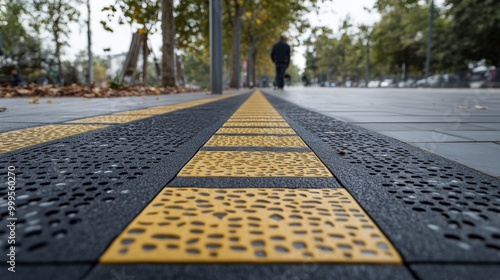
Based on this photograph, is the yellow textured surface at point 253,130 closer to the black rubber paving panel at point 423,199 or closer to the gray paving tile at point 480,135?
the black rubber paving panel at point 423,199

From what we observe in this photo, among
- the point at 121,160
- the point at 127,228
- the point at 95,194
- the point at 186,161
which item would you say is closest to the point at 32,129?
→ the point at 121,160

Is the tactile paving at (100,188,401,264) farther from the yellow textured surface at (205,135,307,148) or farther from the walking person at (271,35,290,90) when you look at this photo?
the walking person at (271,35,290,90)

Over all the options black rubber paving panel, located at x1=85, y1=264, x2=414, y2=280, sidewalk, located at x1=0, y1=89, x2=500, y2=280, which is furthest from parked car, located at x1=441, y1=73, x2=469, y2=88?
black rubber paving panel, located at x1=85, y1=264, x2=414, y2=280

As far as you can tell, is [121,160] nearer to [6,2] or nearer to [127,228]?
[127,228]

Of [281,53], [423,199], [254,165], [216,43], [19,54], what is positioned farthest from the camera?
[19,54]

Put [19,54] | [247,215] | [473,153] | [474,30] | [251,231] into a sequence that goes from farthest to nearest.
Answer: [474,30] → [19,54] → [473,153] → [247,215] → [251,231]

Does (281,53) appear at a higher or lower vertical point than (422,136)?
higher

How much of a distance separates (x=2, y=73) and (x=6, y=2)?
12098 millimetres

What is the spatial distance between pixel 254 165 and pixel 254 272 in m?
0.92

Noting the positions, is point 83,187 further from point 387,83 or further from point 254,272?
point 387,83

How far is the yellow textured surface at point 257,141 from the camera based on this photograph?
85.6 inches

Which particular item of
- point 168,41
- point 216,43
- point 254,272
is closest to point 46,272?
point 254,272

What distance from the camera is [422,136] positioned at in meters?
2.70

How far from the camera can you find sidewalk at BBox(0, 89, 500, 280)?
2.37 feet
